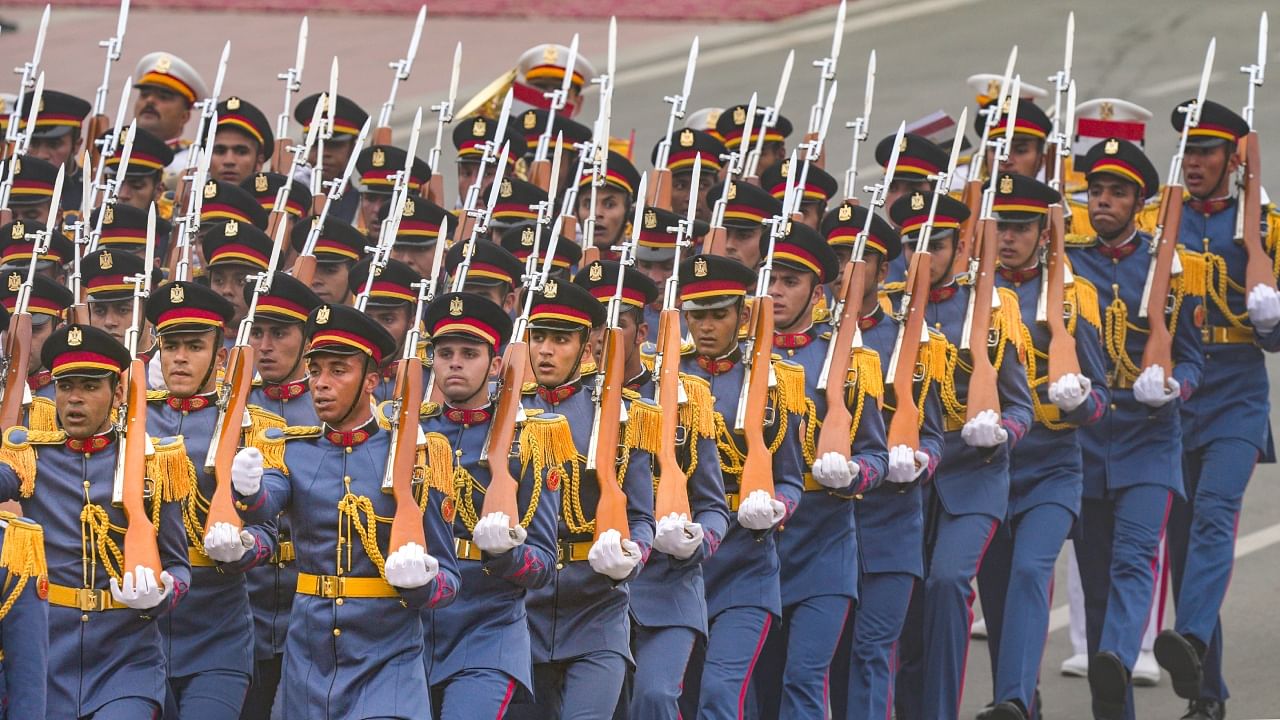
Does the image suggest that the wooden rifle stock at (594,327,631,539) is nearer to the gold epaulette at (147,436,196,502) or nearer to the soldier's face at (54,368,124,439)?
the gold epaulette at (147,436,196,502)

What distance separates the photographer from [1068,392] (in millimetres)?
10359

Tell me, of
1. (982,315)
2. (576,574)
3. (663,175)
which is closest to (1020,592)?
(982,315)

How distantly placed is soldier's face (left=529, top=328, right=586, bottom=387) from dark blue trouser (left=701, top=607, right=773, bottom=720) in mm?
1102

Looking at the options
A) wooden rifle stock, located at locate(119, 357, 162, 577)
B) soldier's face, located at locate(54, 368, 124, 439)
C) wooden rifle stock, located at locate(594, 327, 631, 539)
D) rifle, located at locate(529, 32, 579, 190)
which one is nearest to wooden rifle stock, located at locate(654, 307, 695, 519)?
wooden rifle stock, located at locate(594, 327, 631, 539)

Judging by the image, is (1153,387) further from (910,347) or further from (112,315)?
(112,315)

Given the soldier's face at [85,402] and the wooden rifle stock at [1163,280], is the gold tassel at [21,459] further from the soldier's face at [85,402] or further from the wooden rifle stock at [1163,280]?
the wooden rifle stock at [1163,280]

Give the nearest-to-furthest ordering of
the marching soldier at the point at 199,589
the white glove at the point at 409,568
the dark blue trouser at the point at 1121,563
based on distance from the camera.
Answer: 1. the white glove at the point at 409,568
2. the marching soldier at the point at 199,589
3. the dark blue trouser at the point at 1121,563

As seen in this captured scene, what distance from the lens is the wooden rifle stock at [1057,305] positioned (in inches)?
413

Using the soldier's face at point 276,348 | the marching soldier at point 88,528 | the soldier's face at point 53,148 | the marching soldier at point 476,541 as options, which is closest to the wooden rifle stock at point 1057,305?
the marching soldier at point 476,541

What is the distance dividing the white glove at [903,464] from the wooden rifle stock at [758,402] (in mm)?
663

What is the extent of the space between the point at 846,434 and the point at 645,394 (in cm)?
77

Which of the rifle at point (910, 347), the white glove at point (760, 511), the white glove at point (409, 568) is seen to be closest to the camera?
the white glove at point (409, 568)

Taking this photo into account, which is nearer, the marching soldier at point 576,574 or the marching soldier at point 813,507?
the marching soldier at point 576,574

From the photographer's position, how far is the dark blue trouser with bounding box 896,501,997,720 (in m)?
10.1
